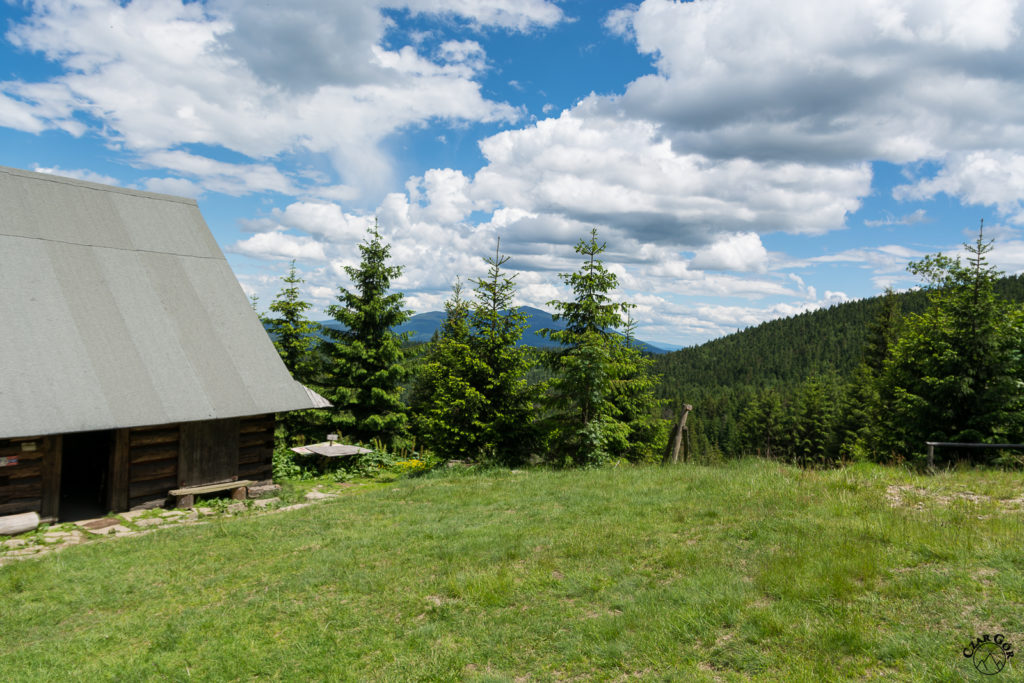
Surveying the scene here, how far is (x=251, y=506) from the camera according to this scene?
13.9 m

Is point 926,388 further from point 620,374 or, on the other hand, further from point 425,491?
point 425,491

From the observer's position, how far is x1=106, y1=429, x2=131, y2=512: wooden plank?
1270 cm

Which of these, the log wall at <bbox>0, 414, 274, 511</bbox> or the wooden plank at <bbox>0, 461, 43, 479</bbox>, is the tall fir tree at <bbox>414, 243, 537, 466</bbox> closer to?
the log wall at <bbox>0, 414, 274, 511</bbox>

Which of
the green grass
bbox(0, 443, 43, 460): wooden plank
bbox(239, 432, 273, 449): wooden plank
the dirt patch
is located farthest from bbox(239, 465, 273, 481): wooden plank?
the dirt patch

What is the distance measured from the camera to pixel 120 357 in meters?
12.8

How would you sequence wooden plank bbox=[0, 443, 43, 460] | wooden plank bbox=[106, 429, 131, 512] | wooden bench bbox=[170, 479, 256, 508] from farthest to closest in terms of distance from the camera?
wooden bench bbox=[170, 479, 256, 508]
wooden plank bbox=[106, 429, 131, 512]
wooden plank bbox=[0, 443, 43, 460]

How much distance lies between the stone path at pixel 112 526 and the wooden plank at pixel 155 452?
1.21 m

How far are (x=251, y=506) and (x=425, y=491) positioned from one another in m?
4.39

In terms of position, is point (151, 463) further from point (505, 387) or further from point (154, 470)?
point (505, 387)

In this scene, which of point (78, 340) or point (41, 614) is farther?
point (78, 340)

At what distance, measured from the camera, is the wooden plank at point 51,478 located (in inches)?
463

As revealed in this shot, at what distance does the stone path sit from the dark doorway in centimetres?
83

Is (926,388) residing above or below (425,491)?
above

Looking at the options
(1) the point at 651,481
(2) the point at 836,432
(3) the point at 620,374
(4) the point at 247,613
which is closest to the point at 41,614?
(4) the point at 247,613
